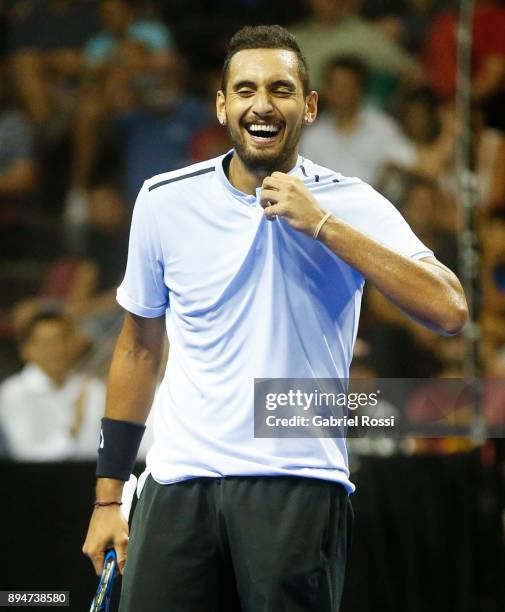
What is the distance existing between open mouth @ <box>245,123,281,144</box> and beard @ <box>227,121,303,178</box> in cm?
2

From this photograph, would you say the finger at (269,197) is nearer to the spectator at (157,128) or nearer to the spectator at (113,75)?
the spectator at (157,128)

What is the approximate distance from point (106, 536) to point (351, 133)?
4.22m

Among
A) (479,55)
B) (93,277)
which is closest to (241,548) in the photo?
(93,277)

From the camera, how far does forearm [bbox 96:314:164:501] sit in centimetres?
270

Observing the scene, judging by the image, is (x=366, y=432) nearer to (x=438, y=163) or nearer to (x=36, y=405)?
(x=36, y=405)

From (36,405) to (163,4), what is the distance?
310 cm

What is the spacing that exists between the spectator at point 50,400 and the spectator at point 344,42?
2141 millimetres

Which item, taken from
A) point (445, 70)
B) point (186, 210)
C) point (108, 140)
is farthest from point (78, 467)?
point (445, 70)

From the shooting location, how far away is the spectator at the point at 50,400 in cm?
510

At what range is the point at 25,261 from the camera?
654 centimetres

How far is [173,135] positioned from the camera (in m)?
6.72

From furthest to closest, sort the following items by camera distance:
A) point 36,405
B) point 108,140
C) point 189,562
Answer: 1. point 108,140
2. point 36,405
3. point 189,562

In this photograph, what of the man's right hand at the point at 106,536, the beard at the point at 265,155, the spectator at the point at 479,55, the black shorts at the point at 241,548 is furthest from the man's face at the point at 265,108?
the spectator at the point at 479,55

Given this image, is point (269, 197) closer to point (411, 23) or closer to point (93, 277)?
point (93, 277)
